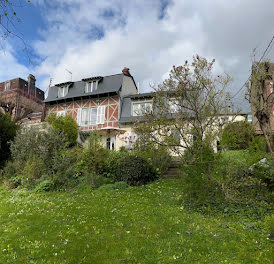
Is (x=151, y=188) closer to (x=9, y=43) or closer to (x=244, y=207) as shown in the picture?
(x=244, y=207)

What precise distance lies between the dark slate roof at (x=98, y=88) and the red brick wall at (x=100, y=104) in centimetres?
72

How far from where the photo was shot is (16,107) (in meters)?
30.8

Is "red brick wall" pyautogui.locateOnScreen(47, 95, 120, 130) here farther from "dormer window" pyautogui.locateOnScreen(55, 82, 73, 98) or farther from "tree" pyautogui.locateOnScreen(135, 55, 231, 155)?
"tree" pyautogui.locateOnScreen(135, 55, 231, 155)

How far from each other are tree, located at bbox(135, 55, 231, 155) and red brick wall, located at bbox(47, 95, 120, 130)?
1256 centimetres

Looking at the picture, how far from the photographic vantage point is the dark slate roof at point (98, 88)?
2314cm

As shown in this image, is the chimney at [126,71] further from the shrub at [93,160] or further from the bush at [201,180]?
the bush at [201,180]

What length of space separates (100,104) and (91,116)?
144cm

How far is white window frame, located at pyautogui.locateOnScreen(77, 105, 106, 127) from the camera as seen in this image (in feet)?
76.6

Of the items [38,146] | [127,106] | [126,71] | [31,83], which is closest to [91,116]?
[127,106]

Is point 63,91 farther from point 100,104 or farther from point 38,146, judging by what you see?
point 38,146

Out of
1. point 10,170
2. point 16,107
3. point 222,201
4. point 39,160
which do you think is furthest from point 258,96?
point 16,107

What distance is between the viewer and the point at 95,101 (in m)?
24.0

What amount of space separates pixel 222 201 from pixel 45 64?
5892 millimetres

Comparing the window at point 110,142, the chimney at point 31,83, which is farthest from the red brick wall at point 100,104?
the chimney at point 31,83
